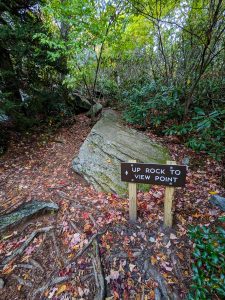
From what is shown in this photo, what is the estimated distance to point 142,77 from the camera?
29.2 ft

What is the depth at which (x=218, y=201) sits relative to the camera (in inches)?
123

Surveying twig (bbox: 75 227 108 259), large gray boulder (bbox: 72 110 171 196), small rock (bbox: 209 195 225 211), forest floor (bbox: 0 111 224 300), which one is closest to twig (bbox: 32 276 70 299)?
forest floor (bbox: 0 111 224 300)

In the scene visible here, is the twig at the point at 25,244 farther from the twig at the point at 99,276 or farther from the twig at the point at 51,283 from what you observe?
the twig at the point at 99,276

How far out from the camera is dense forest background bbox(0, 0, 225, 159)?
193 inches

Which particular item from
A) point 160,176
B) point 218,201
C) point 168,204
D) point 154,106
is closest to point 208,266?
point 168,204

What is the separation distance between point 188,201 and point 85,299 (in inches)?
93.4

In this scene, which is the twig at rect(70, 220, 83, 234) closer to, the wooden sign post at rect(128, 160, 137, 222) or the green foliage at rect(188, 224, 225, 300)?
the wooden sign post at rect(128, 160, 137, 222)

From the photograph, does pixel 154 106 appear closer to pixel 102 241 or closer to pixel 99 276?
pixel 102 241

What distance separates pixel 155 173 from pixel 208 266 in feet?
4.31

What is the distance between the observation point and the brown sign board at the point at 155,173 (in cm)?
242

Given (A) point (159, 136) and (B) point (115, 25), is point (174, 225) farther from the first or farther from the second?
(B) point (115, 25)

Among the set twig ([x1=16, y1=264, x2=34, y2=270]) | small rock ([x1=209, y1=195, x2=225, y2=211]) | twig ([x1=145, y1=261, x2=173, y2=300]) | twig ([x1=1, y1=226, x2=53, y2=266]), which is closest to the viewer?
twig ([x1=145, y1=261, x2=173, y2=300])

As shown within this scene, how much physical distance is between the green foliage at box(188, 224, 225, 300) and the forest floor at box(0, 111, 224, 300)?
17 centimetres

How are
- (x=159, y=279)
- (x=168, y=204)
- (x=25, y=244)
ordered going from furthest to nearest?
(x=25, y=244) < (x=168, y=204) < (x=159, y=279)
